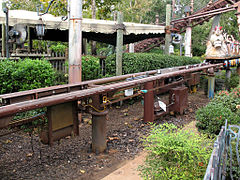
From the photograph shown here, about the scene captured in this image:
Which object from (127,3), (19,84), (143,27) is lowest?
(19,84)

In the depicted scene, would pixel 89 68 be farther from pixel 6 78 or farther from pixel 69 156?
pixel 69 156

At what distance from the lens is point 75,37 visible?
527cm

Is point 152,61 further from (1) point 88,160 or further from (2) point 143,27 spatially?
(1) point 88,160

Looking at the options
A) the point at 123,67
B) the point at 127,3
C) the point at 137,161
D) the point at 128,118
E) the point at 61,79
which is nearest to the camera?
the point at 137,161

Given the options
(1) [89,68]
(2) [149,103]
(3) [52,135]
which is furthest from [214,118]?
(1) [89,68]

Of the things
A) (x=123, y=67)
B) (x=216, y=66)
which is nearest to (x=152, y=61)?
(x=123, y=67)

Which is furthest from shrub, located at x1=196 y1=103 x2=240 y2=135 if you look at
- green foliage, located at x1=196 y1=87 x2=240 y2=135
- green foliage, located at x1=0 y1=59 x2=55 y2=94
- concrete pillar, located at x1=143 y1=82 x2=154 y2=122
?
green foliage, located at x1=0 y1=59 x2=55 y2=94

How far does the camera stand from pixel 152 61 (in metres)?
8.66

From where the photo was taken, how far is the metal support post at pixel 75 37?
5.13 m

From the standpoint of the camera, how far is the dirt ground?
341cm

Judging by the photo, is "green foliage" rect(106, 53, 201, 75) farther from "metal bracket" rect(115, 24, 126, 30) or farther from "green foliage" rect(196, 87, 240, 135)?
"green foliage" rect(196, 87, 240, 135)

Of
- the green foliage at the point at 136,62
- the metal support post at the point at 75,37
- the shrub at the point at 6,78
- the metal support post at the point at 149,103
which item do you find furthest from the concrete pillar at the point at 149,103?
the shrub at the point at 6,78

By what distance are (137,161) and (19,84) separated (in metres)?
3.37

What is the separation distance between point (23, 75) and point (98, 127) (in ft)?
8.45
